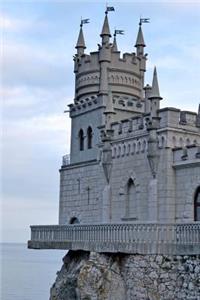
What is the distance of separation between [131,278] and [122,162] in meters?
7.96

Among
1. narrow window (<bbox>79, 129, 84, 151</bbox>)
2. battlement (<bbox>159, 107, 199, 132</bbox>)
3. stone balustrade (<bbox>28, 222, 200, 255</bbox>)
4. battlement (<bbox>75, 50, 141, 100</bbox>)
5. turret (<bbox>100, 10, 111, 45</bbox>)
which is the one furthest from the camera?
narrow window (<bbox>79, 129, 84, 151</bbox>)

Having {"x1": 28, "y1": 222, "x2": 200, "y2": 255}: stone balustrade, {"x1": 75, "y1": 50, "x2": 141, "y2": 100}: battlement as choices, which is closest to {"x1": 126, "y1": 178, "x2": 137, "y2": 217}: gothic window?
{"x1": 28, "y1": 222, "x2": 200, "y2": 255}: stone balustrade

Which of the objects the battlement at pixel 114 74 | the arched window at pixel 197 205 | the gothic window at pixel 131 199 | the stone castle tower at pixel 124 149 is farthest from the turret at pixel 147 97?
the arched window at pixel 197 205

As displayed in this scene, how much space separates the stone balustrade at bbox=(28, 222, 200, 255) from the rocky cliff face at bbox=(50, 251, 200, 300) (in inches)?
11.3

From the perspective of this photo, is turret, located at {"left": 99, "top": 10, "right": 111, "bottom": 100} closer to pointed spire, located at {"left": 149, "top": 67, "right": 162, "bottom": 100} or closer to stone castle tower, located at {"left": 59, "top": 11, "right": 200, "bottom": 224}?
stone castle tower, located at {"left": 59, "top": 11, "right": 200, "bottom": 224}

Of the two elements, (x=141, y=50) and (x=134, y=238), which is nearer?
(x=134, y=238)

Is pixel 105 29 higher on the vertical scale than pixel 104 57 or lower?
higher

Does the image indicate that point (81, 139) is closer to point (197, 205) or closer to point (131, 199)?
point (131, 199)

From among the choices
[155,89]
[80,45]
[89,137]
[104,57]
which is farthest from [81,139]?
[155,89]

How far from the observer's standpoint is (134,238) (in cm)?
2094

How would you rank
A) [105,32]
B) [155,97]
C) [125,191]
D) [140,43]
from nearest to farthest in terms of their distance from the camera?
[155,97] < [125,191] < [105,32] < [140,43]

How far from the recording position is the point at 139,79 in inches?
1332

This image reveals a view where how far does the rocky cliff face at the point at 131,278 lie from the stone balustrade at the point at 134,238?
286mm

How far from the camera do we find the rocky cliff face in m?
19.3
